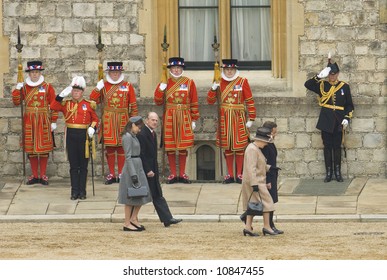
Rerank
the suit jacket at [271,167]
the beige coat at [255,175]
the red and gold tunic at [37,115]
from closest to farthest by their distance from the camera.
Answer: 1. the beige coat at [255,175]
2. the suit jacket at [271,167]
3. the red and gold tunic at [37,115]

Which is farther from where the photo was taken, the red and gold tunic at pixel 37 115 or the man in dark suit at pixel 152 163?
the red and gold tunic at pixel 37 115

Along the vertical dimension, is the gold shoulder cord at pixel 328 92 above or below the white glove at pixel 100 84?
below

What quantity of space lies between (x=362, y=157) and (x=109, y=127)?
3930 mm

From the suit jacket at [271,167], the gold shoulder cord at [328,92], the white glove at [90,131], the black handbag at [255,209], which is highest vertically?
the gold shoulder cord at [328,92]

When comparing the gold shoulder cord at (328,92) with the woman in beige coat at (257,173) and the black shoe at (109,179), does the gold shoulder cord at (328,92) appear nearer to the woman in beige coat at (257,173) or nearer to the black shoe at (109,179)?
the black shoe at (109,179)

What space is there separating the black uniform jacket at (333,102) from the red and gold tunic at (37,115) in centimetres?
398

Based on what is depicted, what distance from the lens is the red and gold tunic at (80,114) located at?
2531 cm

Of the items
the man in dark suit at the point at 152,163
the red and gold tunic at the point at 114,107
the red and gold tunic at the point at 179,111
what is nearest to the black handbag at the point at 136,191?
the man in dark suit at the point at 152,163

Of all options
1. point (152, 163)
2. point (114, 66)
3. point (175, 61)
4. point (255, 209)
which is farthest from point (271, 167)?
point (114, 66)

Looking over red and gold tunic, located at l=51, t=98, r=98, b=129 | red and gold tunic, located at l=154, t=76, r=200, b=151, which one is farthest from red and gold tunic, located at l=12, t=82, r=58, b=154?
red and gold tunic, located at l=154, t=76, r=200, b=151

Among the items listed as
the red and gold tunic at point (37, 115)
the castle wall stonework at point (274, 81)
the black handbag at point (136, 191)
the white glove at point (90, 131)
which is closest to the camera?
the black handbag at point (136, 191)

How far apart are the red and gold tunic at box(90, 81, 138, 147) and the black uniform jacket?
274 cm
